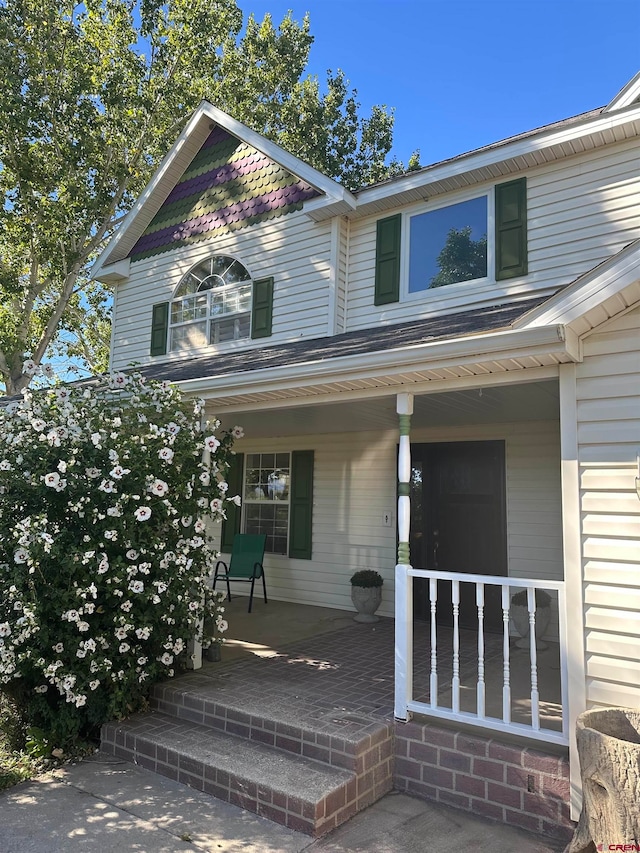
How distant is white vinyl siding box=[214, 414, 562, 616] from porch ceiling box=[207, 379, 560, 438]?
0.27 meters

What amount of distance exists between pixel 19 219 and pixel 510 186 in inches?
430

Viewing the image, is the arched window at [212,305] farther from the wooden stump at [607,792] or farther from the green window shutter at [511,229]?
the wooden stump at [607,792]

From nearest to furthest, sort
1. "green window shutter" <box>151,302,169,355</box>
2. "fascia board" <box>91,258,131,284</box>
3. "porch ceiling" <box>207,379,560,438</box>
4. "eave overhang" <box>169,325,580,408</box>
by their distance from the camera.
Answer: "eave overhang" <box>169,325,580,408</box> → "porch ceiling" <box>207,379,560,438</box> → "green window shutter" <box>151,302,169,355</box> → "fascia board" <box>91,258,131,284</box>

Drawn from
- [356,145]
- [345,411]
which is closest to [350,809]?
[345,411]

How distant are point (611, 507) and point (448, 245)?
4061mm

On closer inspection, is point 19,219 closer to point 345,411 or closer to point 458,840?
point 345,411

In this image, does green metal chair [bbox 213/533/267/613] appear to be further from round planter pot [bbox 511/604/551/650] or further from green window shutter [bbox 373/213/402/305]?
green window shutter [bbox 373/213/402/305]

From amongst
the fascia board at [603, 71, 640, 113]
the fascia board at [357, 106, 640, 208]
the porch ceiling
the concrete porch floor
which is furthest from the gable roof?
the concrete porch floor

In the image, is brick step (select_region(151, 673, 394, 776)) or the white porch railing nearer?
the white porch railing

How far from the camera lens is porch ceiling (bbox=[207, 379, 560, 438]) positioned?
4.51m

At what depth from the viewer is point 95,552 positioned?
420 cm

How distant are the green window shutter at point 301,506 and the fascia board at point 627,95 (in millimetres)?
5044

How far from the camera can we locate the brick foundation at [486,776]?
3.16 metres

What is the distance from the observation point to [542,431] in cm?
612
